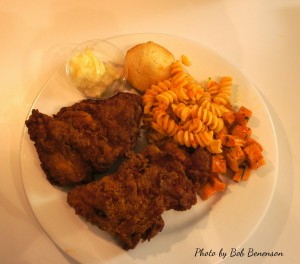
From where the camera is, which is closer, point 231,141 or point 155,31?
point 231,141

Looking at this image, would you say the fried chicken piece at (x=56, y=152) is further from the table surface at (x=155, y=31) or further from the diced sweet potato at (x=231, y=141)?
the diced sweet potato at (x=231, y=141)

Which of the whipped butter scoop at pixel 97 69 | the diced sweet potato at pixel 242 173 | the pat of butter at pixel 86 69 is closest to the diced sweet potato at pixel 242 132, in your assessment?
the diced sweet potato at pixel 242 173

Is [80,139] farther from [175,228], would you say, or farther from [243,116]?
[243,116]

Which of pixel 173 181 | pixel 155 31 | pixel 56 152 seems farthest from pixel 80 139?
pixel 155 31

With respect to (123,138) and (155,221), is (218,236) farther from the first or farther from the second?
(123,138)

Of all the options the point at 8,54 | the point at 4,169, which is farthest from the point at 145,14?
the point at 4,169

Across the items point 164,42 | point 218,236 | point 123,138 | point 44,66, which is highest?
point 164,42
